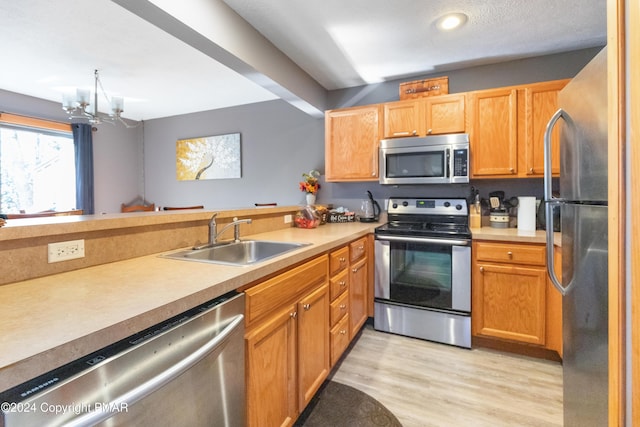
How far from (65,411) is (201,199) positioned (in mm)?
4038

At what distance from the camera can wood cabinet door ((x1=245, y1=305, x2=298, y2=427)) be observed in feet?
3.73

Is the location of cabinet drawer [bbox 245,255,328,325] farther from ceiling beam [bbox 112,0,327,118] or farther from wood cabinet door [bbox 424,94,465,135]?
wood cabinet door [bbox 424,94,465,135]

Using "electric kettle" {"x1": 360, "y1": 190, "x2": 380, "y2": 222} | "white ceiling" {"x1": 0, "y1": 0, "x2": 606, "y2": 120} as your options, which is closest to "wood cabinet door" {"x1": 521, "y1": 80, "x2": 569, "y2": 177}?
"white ceiling" {"x1": 0, "y1": 0, "x2": 606, "y2": 120}

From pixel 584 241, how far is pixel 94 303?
156 centimetres

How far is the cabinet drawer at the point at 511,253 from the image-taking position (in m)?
2.10

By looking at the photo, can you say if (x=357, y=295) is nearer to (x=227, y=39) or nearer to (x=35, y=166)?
(x=227, y=39)

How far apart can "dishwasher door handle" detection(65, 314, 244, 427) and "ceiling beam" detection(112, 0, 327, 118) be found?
1518mm

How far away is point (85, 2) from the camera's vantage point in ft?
6.17

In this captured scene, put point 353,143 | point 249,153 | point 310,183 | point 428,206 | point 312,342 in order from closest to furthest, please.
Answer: point 312,342, point 428,206, point 353,143, point 310,183, point 249,153

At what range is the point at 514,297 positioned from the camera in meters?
2.17

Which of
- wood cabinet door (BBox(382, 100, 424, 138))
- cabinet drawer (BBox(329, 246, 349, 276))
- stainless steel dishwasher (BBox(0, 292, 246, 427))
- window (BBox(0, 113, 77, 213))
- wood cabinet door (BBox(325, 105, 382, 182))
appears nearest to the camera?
stainless steel dishwasher (BBox(0, 292, 246, 427))

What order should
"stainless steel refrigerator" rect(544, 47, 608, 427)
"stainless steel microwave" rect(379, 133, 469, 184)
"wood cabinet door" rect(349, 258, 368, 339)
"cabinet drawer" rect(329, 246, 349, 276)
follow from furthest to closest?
"stainless steel microwave" rect(379, 133, 469, 184) < "wood cabinet door" rect(349, 258, 368, 339) < "cabinet drawer" rect(329, 246, 349, 276) < "stainless steel refrigerator" rect(544, 47, 608, 427)

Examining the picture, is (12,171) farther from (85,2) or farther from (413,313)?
(413,313)

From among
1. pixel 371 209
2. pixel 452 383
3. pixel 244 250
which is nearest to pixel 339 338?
pixel 452 383
